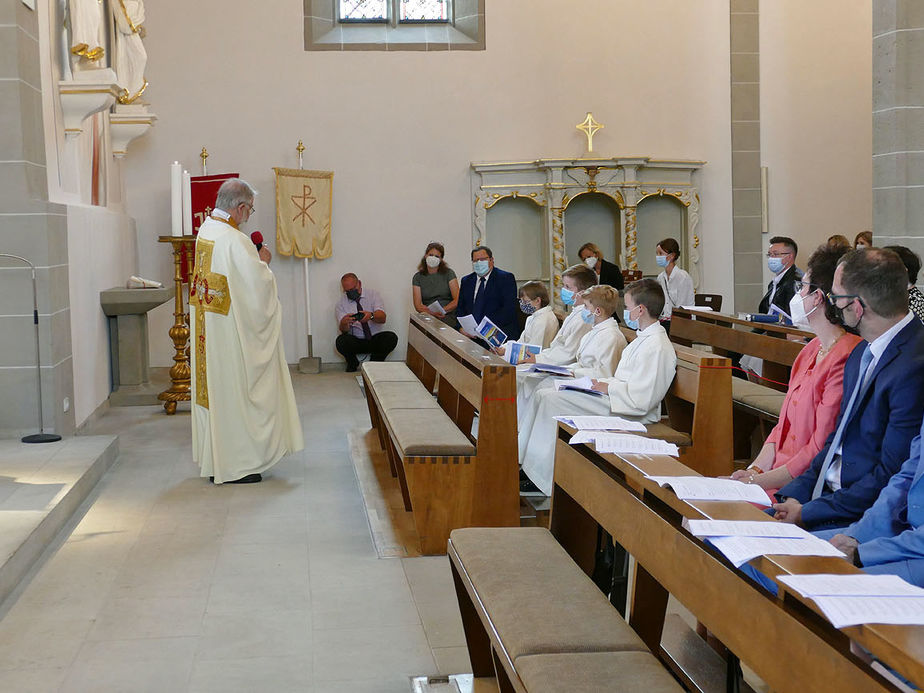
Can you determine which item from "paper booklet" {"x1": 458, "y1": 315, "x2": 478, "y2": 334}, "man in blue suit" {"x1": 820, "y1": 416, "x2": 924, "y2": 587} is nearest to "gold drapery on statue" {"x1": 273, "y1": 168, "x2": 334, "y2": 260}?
"paper booklet" {"x1": 458, "y1": 315, "x2": 478, "y2": 334}

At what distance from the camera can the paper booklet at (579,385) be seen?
543 cm

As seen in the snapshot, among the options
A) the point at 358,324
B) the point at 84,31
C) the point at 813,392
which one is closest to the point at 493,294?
the point at 358,324

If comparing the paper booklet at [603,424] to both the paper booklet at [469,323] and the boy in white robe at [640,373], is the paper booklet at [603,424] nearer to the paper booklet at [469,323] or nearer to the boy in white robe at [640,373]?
the boy in white robe at [640,373]

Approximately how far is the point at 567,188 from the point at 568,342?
4.94 metres

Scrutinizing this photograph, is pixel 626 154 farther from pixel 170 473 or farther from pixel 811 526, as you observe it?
pixel 811 526

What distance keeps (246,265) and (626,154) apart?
670 cm

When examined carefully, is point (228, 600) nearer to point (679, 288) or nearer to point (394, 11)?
point (679, 288)

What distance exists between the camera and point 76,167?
8.23 m

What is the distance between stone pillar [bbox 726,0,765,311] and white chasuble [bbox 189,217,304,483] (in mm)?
7288

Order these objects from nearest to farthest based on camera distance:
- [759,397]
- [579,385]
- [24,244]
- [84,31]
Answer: [579,385] < [759,397] < [24,244] < [84,31]

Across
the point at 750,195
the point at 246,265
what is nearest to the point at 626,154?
the point at 750,195

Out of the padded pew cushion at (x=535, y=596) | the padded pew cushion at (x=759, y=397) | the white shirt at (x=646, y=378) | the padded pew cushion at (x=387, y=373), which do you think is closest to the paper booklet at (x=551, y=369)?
the white shirt at (x=646, y=378)

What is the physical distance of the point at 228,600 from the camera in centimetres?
426

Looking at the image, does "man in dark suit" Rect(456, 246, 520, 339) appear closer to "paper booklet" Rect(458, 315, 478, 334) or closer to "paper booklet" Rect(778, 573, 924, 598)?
"paper booklet" Rect(458, 315, 478, 334)
